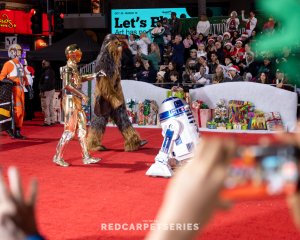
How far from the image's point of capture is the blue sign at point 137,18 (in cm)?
2106

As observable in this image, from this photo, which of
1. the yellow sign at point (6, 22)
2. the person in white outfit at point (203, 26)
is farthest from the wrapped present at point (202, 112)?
the yellow sign at point (6, 22)

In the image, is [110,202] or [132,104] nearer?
[110,202]

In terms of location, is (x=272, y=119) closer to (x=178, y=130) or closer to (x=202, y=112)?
(x=202, y=112)

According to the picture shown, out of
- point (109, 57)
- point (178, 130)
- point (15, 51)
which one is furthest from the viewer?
point (15, 51)

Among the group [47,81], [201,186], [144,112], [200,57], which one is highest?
[200,57]

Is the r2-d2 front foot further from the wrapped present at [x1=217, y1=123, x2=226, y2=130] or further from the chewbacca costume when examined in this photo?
the wrapped present at [x1=217, y1=123, x2=226, y2=130]

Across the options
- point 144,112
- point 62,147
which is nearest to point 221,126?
point 144,112

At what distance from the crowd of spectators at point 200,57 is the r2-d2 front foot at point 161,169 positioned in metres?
4.99

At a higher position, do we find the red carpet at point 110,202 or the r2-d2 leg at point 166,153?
the r2-d2 leg at point 166,153

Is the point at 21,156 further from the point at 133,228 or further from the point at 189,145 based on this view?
the point at 133,228

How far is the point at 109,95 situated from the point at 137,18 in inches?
545

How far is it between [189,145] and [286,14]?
14.5ft

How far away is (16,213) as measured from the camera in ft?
3.08

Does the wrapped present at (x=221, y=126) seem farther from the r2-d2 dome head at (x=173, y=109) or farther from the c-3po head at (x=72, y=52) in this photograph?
the r2-d2 dome head at (x=173, y=109)
